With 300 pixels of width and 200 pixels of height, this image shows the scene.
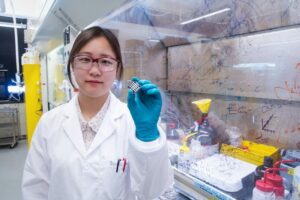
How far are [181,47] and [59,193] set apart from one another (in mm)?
1330

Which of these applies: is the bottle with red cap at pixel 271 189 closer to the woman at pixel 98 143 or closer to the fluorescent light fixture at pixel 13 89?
the woman at pixel 98 143

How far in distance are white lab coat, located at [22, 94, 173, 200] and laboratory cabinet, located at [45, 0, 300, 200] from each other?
21cm

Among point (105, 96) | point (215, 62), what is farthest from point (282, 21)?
point (105, 96)

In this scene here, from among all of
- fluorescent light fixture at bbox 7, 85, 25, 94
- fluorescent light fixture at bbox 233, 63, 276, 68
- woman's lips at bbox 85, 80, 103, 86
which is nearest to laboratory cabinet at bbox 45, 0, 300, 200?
fluorescent light fixture at bbox 233, 63, 276, 68

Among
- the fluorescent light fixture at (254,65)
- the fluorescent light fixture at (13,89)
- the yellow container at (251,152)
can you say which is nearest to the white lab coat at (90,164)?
the yellow container at (251,152)

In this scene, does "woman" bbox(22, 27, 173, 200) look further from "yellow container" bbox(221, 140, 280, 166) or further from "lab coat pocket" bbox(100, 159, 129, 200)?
"yellow container" bbox(221, 140, 280, 166)

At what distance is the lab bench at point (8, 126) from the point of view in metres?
4.21

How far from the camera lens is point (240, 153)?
100 centimetres

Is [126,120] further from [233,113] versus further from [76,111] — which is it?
[233,113]

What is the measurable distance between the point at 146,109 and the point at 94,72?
10.3 inches

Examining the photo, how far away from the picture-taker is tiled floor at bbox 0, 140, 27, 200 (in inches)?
99.4

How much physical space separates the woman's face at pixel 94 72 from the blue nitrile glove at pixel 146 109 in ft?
0.62

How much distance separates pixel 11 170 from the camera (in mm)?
3145

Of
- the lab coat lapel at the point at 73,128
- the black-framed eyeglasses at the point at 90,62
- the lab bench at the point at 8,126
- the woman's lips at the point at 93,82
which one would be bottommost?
the lab bench at the point at 8,126
